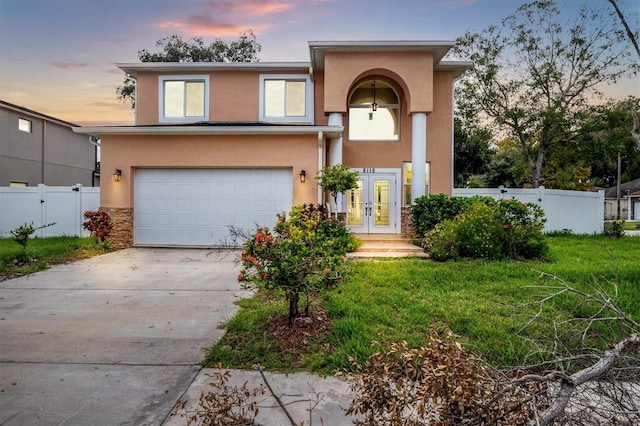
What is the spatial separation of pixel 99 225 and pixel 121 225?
681 millimetres

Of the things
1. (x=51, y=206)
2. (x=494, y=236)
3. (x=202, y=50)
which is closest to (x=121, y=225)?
(x=51, y=206)

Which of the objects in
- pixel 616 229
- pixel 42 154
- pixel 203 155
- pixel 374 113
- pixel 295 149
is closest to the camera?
pixel 295 149

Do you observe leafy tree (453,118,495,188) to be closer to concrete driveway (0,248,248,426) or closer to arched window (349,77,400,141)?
arched window (349,77,400,141)

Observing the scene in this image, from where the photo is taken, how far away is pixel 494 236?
8.35 metres

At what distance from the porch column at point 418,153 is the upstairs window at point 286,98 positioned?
12.2 ft

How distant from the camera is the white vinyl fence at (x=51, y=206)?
40.6ft

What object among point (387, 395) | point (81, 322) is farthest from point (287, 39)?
point (387, 395)

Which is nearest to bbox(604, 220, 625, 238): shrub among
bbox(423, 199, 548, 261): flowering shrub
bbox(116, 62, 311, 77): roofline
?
bbox(423, 199, 548, 261): flowering shrub

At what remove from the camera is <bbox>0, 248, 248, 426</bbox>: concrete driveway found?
2.79 m

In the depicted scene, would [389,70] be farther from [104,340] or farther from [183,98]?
[104,340]

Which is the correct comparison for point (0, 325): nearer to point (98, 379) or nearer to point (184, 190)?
point (98, 379)

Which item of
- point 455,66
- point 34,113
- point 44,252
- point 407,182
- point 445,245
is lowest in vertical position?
point 44,252

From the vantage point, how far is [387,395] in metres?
1.66

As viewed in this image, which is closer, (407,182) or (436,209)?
(436,209)
